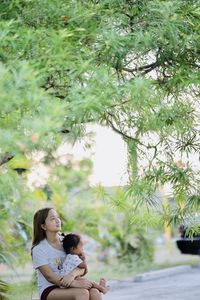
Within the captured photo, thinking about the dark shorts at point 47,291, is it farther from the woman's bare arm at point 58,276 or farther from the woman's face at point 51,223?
the woman's face at point 51,223

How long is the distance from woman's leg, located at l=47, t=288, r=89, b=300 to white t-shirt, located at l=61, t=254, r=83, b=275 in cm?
12

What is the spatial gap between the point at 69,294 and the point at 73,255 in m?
0.25

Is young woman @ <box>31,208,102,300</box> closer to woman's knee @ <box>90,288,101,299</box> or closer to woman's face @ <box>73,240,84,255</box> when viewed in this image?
woman's knee @ <box>90,288,101,299</box>

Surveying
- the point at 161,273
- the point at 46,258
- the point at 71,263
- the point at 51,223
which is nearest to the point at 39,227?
the point at 51,223

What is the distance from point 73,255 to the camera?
4715 millimetres

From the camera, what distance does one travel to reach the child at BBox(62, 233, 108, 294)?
4.69 metres

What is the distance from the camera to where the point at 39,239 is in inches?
191

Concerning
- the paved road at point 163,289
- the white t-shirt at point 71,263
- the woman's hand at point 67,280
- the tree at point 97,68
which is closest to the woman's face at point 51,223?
the white t-shirt at point 71,263

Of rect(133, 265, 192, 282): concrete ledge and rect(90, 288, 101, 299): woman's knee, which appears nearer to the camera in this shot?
rect(90, 288, 101, 299): woman's knee

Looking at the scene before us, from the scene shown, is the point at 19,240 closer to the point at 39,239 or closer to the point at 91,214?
the point at 91,214

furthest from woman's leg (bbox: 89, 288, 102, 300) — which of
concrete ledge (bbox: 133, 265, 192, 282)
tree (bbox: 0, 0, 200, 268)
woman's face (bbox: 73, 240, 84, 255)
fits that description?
concrete ledge (bbox: 133, 265, 192, 282)

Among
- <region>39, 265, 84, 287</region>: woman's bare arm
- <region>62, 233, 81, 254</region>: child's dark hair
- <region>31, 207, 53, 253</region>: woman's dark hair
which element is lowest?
<region>39, 265, 84, 287</region>: woman's bare arm

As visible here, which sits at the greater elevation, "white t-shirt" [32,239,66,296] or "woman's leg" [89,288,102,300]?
"white t-shirt" [32,239,66,296]

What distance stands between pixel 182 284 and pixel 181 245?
1.97 ft
